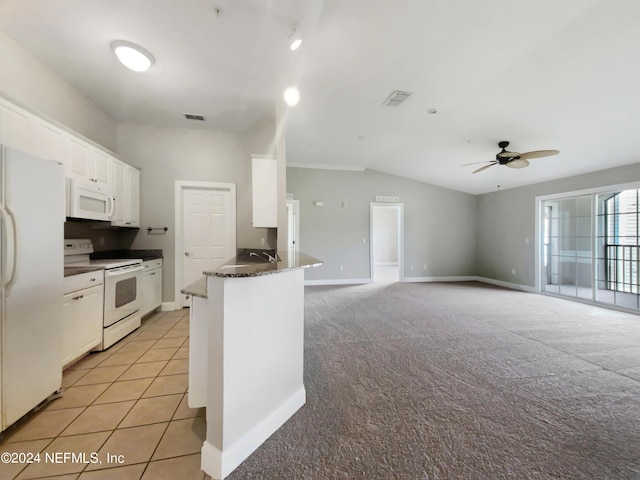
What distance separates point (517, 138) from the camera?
3.94m

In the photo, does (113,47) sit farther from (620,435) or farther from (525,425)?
(620,435)

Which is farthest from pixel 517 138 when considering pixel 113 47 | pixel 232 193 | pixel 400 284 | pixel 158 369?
pixel 158 369

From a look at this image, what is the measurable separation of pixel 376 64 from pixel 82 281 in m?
3.49

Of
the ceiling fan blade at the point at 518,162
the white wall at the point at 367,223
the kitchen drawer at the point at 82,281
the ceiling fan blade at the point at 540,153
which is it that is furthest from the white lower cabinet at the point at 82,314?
the ceiling fan blade at the point at 518,162

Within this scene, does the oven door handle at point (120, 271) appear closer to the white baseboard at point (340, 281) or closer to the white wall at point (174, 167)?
the white wall at point (174, 167)

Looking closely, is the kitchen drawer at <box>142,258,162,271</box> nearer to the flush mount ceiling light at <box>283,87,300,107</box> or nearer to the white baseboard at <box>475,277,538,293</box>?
the flush mount ceiling light at <box>283,87,300,107</box>

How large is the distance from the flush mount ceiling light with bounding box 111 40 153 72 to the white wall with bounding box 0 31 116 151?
856 mm

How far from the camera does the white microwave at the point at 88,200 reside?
2.54 meters

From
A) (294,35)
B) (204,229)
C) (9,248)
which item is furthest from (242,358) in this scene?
(204,229)

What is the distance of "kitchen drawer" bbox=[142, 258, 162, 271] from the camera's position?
3450 millimetres

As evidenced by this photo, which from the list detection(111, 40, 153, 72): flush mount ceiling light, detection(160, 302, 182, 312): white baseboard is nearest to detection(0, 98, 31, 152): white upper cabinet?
detection(111, 40, 153, 72): flush mount ceiling light

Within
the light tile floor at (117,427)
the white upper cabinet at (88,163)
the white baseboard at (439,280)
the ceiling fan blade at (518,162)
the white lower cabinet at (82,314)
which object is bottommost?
the light tile floor at (117,427)

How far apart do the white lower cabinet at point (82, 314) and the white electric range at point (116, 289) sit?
3.3 inches

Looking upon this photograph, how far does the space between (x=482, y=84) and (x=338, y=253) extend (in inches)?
168
